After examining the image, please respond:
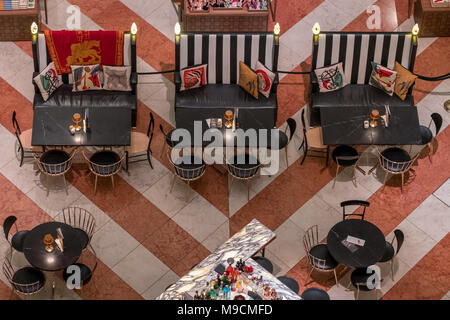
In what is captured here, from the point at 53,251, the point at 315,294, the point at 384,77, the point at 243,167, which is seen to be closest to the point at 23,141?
the point at 53,251

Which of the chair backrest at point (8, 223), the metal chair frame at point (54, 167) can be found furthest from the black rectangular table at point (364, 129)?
the chair backrest at point (8, 223)

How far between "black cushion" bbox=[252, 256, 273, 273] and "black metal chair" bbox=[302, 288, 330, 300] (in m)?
0.59

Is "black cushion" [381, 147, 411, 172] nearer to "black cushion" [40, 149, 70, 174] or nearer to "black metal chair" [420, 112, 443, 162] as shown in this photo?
"black metal chair" [420, 112, 443, 162]

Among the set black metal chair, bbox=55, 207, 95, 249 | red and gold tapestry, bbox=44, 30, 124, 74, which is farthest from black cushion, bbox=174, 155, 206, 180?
red and gold tapestry, bbox=44, 30, 124, 74

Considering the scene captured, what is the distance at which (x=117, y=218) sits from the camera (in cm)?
1205

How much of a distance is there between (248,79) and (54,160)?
3.43m

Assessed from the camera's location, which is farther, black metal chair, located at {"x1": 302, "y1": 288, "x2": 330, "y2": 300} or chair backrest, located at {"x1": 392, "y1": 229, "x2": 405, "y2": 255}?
chair backrest, located at {"x1": 392, "y1": 229, "x2": 405, "y2": 255}

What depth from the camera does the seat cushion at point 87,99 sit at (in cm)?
1282

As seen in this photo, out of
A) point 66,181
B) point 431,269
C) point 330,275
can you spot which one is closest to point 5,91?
point 66,181

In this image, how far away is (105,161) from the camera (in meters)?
12.2

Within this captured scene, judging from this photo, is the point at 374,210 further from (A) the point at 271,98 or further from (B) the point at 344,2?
(B) the point at 344,2

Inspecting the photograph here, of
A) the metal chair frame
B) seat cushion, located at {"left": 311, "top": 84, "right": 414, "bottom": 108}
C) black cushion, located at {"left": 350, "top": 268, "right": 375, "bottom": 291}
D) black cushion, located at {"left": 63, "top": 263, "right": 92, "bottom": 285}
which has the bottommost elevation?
black cushion, located at {"left": 63, "top": 263, "right": 92, "bottom": 285}

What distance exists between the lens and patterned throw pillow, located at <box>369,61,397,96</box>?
42.7ft

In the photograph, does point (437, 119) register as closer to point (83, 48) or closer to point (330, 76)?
point (330, 76)
